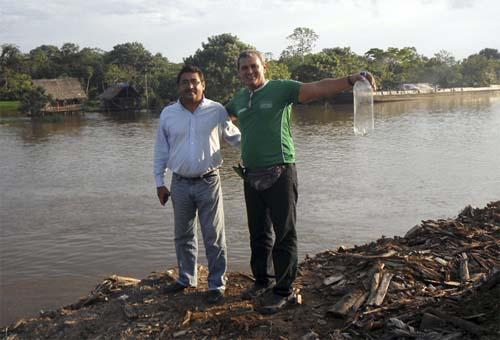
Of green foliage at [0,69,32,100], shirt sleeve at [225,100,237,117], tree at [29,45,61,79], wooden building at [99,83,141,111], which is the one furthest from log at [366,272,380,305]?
tree at [29,45,61,79]

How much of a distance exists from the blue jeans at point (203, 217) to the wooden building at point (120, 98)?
160 feet

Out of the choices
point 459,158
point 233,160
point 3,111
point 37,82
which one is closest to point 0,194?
point 233,160

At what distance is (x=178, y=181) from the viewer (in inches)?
164

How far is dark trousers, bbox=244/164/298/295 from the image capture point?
381cm

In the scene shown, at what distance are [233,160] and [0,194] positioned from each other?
7565 millimetres

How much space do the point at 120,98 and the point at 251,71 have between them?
5047cm

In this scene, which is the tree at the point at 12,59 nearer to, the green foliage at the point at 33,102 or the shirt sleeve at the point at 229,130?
the green foliage at the point at 33,102

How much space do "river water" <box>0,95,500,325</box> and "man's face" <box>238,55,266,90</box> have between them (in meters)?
3.84

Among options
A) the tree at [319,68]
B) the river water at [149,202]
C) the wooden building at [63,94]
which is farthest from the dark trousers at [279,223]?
the tree at [319,68]

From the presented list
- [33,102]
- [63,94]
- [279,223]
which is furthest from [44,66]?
[279,223]

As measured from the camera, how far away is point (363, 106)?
401 centimetres

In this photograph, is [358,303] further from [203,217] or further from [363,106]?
[363,106]

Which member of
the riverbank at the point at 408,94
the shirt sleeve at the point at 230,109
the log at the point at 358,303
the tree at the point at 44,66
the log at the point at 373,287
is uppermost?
the tree at the point at 44,66

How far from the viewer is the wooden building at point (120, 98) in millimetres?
51250
